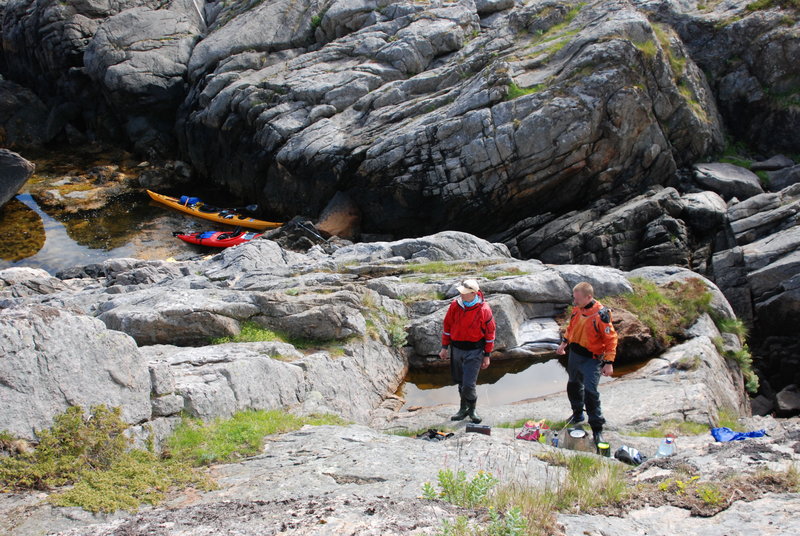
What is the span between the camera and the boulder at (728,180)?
2778cm

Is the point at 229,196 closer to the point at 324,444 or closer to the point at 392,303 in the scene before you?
the point at 392,303

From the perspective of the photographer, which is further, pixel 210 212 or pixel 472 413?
pixel 210 212

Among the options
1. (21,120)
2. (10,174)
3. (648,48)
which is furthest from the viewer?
(21,120)

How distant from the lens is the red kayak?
99.8 feet

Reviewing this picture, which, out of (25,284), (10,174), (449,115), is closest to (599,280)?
(449,115)

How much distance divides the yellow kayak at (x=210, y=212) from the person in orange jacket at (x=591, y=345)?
1007 inches

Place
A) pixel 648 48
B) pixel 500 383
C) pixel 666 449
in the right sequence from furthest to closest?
1. pixel 648 48
2. pixel 500 383
3. pixel 666 449

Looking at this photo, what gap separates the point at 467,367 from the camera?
920cm

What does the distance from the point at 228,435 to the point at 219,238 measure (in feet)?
80.6

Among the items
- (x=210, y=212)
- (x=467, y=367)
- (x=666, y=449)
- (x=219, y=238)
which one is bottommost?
(x=666, y=449)

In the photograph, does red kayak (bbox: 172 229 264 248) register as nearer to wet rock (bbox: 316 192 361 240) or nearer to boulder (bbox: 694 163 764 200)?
wet rock (bbox: 316 192 361 240)

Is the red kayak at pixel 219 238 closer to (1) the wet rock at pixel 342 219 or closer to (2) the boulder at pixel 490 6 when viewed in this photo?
(1) the wet rock at pixel 342 219

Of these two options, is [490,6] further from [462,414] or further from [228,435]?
[228,435]

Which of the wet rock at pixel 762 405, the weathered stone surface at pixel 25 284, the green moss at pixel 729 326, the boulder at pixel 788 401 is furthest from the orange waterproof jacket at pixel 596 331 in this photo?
the weathered stone surface at pixel 25 284
